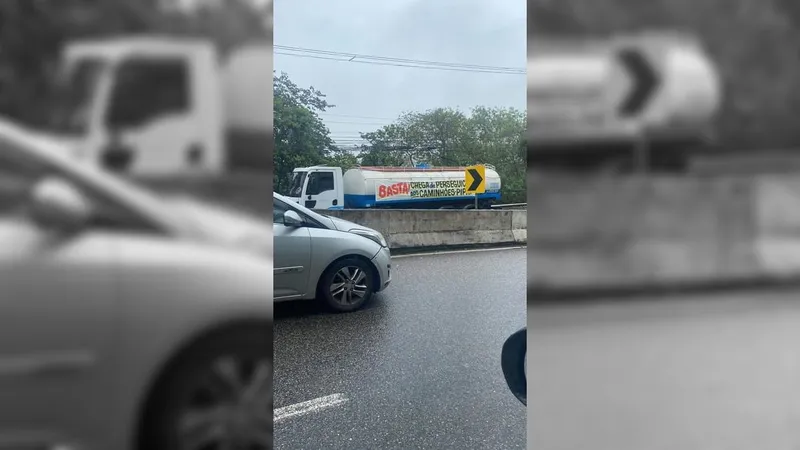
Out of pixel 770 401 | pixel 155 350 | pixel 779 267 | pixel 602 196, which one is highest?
pixel 602 196

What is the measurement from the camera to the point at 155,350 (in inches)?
44.3

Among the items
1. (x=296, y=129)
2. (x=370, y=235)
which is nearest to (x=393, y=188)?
(x=296, y=129)

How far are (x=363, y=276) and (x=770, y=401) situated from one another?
8.20 feet

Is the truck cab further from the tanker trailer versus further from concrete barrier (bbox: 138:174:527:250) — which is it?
the tanker trailer

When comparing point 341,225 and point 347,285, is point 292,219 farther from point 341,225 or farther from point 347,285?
point 347,285

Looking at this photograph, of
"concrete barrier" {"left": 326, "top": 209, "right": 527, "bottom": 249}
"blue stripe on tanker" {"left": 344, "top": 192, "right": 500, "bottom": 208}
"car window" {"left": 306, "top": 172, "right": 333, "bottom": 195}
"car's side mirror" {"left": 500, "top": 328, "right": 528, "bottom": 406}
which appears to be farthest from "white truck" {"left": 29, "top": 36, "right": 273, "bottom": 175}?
"blue stripe on tanker" {"left": 344, "top": 192, "right": 500, "bottom": 208}

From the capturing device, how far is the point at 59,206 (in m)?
1.07

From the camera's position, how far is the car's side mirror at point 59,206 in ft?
3.46

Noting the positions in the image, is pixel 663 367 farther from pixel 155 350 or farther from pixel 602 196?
pixel 155 350

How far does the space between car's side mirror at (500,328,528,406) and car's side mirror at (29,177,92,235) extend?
1.29m

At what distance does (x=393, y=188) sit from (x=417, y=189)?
1.26 ft

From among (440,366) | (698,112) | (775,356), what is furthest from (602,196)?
(440,366)

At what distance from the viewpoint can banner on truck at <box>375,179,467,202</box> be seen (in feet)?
25.5

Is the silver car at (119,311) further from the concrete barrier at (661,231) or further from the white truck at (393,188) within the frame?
the white truck at (393,188)
